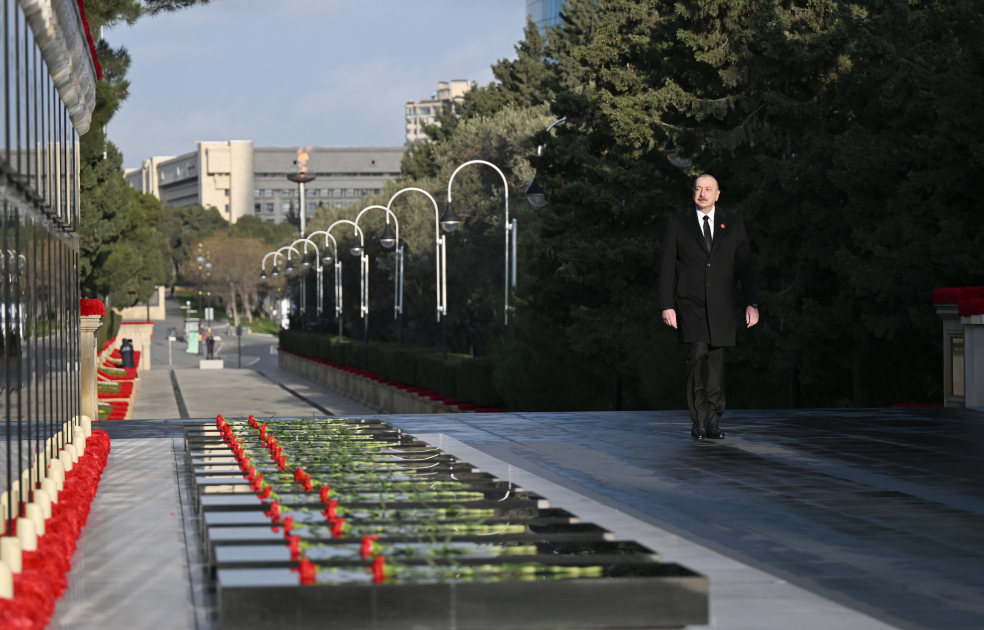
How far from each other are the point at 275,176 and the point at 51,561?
17944cm

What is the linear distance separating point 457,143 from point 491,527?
160 ft

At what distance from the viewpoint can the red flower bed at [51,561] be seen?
3316mm

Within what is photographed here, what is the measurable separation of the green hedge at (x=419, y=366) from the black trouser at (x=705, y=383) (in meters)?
22.0

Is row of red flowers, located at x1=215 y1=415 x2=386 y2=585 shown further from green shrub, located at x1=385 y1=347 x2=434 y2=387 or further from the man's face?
green shrub, located at x1=385 y1=347 x2=434 y2=387

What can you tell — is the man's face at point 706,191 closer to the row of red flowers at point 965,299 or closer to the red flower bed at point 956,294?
the row of red flowers at point 965,299

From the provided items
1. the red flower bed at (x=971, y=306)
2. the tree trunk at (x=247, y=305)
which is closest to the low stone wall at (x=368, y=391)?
the red flower bed at (x=971, y=306)

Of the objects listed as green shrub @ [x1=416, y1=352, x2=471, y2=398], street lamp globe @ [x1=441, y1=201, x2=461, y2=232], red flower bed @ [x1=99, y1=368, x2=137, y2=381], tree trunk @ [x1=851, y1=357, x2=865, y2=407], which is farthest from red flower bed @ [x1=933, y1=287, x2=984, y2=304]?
red flower bed @ [x1=99, y1=368, x2=137, y2=381]

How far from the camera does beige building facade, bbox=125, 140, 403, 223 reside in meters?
174

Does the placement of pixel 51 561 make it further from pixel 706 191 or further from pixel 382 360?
pixel 382 360

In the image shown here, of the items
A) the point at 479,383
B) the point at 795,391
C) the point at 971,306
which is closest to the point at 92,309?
the point at 971,306

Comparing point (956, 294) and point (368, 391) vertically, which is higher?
point (956, 294)

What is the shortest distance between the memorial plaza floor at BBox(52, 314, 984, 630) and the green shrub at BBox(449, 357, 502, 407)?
20047 millimetres

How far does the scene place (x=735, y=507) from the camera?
19.6ft

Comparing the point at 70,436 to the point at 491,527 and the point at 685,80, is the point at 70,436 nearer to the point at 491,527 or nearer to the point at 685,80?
the point at 491,527
